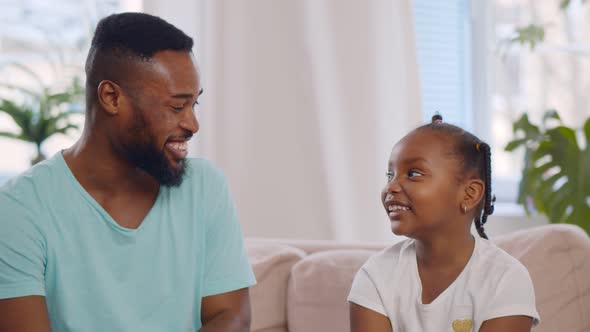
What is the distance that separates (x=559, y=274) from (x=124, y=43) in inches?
44.1

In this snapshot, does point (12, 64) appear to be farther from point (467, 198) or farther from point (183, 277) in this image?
point (467, 198)

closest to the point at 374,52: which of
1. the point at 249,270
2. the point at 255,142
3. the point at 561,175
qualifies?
the point at 255,142

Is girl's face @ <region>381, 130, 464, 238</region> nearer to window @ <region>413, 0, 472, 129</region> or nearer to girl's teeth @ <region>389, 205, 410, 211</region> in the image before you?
girl's teeth @ <region>389, 205, 410, 211</region>

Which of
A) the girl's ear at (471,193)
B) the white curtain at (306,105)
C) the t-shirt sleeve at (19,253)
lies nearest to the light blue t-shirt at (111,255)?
Answer: the t-shirt sleeve at (19,253)

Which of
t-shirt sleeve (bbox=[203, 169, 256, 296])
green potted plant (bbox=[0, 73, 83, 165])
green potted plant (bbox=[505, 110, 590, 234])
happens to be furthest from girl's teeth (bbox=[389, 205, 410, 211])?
green potted plant (bbox=[0, 73, 83, 165])

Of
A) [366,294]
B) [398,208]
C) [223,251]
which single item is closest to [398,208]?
[398,208]

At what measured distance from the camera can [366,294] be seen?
1685mm

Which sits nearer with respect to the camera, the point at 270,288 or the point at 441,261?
the point at 441,261

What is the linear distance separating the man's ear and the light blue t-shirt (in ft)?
0.51

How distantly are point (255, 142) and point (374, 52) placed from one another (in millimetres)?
633

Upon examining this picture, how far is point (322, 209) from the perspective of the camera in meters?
3.28

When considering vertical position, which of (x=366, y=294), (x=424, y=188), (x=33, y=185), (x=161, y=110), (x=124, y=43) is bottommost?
(x=366, y=294)

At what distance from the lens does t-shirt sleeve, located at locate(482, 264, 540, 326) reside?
1.54 m

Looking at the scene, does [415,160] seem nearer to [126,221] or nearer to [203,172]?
[203,172]
